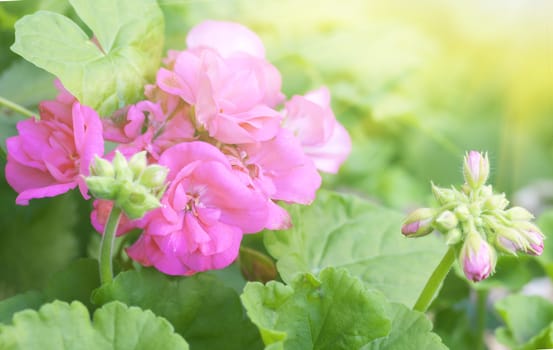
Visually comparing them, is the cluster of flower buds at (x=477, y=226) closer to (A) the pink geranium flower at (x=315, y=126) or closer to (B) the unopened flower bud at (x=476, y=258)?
(B) the unopened flower bud at (x=476, y=258)

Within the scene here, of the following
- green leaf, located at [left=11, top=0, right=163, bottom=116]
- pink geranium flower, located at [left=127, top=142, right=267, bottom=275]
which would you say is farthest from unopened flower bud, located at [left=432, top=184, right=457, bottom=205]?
green leaf, located at [left=11, top=0, right=163, bottom=116]

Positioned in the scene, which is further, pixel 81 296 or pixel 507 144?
pixel 507 144

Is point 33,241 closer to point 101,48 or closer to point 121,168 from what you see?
point 101,48

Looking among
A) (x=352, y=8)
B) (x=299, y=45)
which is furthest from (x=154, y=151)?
(x=352, y=8)

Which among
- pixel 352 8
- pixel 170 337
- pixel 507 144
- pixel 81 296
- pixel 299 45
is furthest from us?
pixel 507 144

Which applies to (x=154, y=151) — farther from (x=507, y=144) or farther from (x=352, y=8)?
(x=507, y=144)
